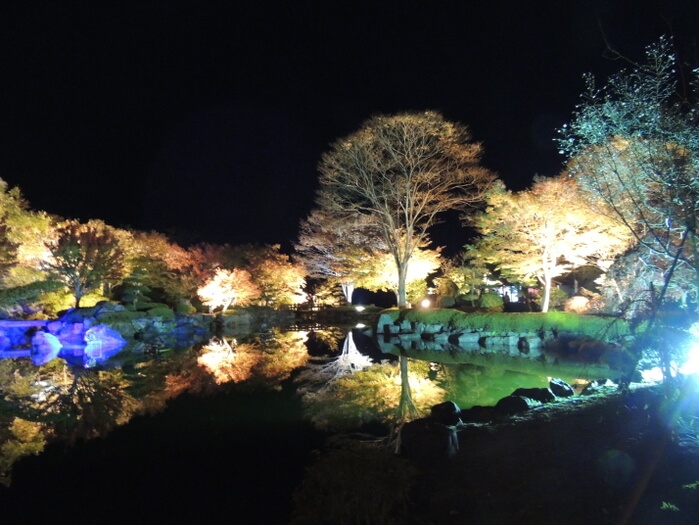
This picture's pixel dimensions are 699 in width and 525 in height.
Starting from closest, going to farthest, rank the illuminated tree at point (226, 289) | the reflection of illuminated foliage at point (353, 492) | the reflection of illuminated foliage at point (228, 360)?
the reflection of illuminated foliage at point (353, 492) < the reflection of illuminated foliage at point (228, 360) < the illuminated tree at point (226, 289)

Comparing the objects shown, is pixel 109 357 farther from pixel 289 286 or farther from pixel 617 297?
pixel 617 297

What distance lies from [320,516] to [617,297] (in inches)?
620

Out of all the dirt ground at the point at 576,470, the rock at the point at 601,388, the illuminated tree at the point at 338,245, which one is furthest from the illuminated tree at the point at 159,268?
the dirt ground at the point at 576,470

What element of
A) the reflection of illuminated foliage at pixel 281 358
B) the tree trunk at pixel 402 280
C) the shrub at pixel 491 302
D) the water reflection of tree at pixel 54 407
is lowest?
the water reflection of tree at pixel 54 407

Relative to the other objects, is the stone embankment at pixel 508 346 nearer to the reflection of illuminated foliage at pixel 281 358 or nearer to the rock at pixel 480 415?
the reflection of illuminated foliage at pixel 281 358

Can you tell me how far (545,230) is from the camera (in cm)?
2052

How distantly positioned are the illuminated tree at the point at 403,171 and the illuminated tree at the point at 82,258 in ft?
39.8

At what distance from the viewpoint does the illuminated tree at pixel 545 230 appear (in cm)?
1952

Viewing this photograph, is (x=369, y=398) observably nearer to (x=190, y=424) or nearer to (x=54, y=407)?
(x=190, y=424)

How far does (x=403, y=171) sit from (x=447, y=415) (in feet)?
58.2

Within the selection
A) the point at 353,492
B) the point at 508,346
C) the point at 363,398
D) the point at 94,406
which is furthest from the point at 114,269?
the point at 353,492

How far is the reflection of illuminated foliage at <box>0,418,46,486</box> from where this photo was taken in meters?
6.99

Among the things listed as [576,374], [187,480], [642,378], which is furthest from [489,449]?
[576,374]

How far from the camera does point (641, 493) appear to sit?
4273 mm
